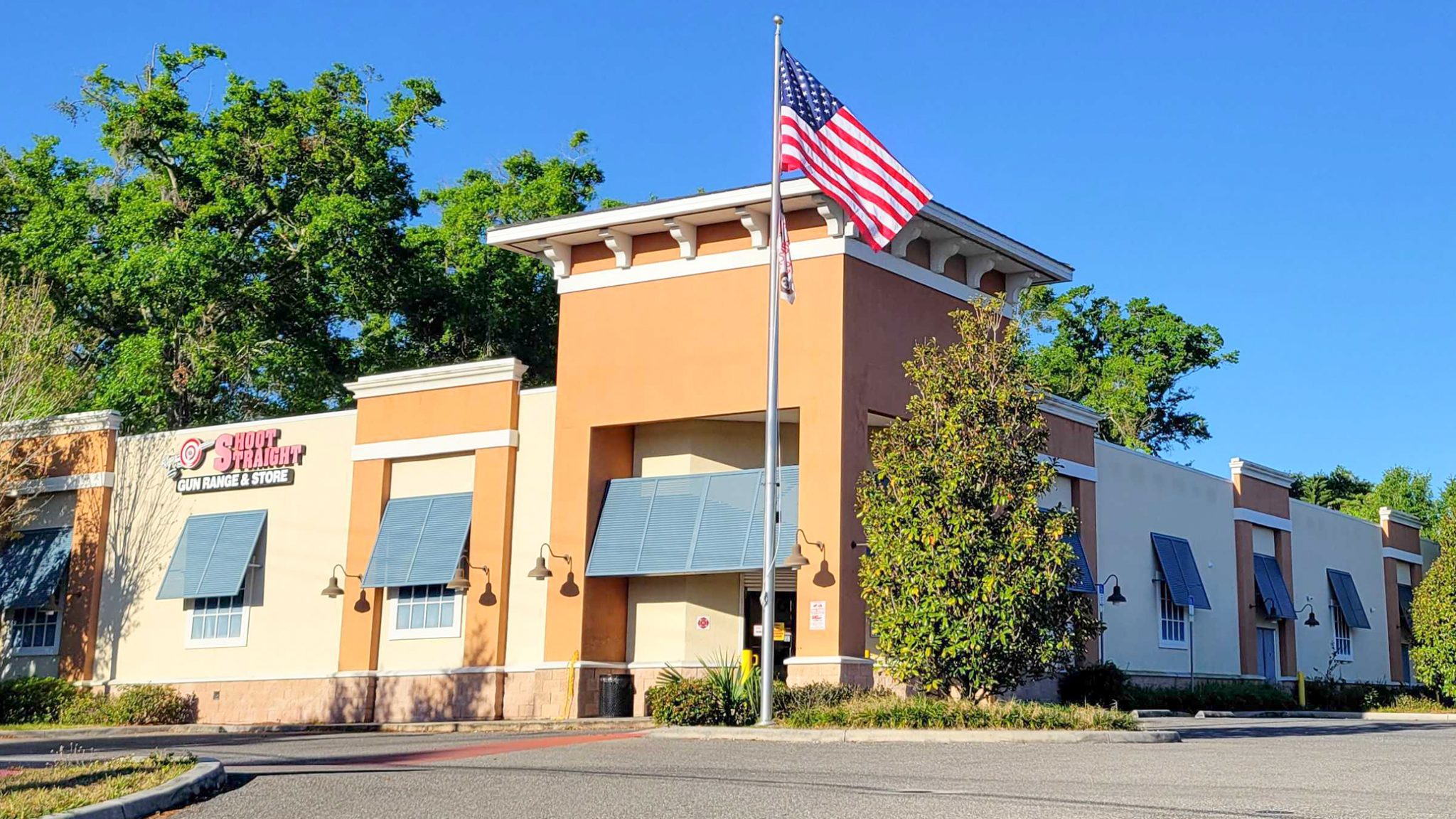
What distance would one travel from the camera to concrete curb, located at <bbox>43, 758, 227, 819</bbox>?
34.9 feet

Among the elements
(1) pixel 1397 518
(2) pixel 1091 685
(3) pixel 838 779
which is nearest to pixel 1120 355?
(1) pixel 1397 518

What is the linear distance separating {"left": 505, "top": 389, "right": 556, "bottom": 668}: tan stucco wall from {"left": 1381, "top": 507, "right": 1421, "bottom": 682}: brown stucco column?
30549 mm

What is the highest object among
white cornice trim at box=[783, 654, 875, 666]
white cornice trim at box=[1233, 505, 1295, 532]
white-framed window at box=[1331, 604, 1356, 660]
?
white cornice trim at box=[1233, 505, 1295, 532]

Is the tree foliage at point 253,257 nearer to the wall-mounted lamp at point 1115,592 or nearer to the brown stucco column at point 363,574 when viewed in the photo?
the brown stucco column at point 363,574

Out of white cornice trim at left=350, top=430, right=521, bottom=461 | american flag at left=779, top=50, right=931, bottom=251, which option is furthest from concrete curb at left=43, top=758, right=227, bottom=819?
white cornice trim at left=350, top=430, right=521, bottom=461

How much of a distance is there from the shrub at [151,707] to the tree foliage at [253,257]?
10.8m

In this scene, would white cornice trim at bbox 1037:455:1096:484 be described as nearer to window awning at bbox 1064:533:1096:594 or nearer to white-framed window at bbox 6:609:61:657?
window awning at bbox 1064:533:1096:594

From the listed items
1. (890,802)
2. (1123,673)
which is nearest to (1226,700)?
(1123,673)

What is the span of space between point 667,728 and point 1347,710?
23.4 meters

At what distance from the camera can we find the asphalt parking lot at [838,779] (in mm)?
11031

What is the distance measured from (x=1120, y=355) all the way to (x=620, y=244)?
34.3 metres

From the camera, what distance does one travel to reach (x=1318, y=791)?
467 inches

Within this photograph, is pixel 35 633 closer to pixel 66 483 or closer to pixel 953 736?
pixel 66 483

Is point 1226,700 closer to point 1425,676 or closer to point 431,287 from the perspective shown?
point 1425,676
